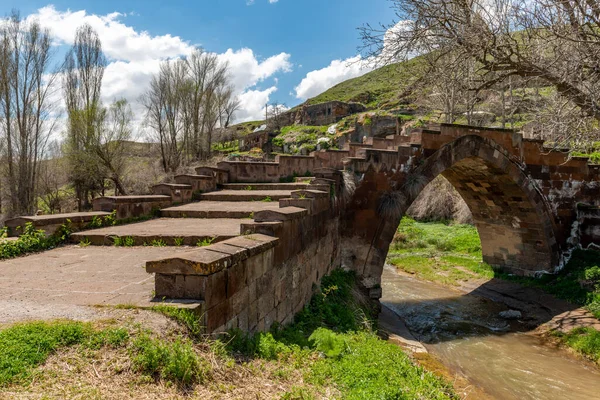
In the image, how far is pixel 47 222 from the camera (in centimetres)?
662

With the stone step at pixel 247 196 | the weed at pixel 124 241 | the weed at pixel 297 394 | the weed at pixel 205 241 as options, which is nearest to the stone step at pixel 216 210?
the stone step at pixel 247 196

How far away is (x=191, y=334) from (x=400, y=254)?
17.2 m

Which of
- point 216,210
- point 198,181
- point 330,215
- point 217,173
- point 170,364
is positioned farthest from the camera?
point 217,173

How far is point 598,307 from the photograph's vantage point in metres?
10.8

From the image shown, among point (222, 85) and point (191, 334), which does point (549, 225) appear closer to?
point (191, 334)

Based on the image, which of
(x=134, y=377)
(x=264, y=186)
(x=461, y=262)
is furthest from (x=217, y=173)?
(x=461, y=262)

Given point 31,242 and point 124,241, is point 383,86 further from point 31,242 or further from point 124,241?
point 31,242

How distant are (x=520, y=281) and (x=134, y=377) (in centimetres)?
1517

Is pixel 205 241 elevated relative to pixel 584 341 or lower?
elevated

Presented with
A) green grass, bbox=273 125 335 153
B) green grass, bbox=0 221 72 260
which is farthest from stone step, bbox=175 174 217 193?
green grass, bbox=273 125 335 153

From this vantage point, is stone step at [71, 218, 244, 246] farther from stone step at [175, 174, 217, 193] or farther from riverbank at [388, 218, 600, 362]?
riverbank at [388, 218, 600, 362]

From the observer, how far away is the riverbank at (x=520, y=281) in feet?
34.4

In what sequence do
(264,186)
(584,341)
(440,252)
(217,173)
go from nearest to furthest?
1. (584,341)
2. (264,186)
3. (217,173)
4. (440,252)

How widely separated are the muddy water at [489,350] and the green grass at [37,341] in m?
6.97
